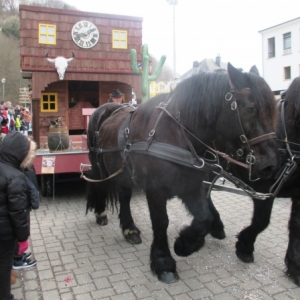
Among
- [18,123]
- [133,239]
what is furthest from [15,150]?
[18,123]

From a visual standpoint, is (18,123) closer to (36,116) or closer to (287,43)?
(36,116)

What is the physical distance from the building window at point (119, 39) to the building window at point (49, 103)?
1996mm

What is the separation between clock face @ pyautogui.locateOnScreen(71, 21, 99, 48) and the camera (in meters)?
7.80

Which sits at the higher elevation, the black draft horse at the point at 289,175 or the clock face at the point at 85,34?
the clock face at the point at 85,34

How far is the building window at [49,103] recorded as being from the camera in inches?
324

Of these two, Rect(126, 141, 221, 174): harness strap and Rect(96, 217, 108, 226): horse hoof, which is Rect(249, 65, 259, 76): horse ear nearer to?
Rect(126, 141, 221, 174): harness strap

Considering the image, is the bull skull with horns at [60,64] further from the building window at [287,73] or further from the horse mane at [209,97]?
the building window at [287,73]

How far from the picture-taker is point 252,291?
2900mm

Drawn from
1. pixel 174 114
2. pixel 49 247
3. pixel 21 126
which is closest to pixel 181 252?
pixel 174 114

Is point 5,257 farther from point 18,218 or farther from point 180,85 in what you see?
point 180,85

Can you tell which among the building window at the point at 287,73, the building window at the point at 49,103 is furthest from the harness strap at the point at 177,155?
the building window at the point at 287,73

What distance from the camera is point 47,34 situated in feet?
24.8

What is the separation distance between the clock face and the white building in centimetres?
2946

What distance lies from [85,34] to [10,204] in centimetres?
624
